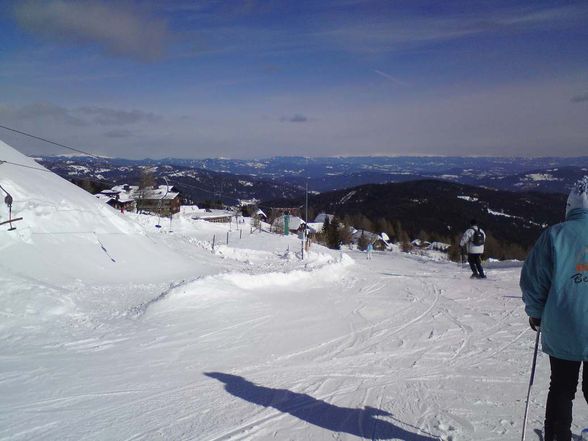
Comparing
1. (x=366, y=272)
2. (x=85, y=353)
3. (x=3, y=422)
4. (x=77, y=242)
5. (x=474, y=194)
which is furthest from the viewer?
(x=474, y=194)

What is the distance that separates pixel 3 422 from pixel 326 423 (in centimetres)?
310

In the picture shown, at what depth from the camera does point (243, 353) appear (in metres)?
6.07

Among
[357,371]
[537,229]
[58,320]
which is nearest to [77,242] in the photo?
[58,320]

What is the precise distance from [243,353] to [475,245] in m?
9.81

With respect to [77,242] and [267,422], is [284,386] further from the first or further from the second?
[77,242]

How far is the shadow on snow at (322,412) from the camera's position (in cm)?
385

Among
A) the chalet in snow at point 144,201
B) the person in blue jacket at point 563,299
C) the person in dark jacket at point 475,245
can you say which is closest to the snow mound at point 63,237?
the person in dark jacket at point 475,245

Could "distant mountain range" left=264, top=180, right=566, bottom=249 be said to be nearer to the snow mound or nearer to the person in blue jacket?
the snow mound

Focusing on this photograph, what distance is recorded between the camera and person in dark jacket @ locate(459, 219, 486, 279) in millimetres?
13156

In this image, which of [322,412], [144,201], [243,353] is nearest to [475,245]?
[243,353]

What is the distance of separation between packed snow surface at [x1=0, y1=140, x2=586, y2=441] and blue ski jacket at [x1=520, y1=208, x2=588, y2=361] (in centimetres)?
140

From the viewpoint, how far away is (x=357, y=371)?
5453 millimetres

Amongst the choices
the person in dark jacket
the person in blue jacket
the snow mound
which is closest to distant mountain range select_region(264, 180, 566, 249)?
the person in dark jacket

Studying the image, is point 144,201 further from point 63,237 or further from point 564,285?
point 564,285
